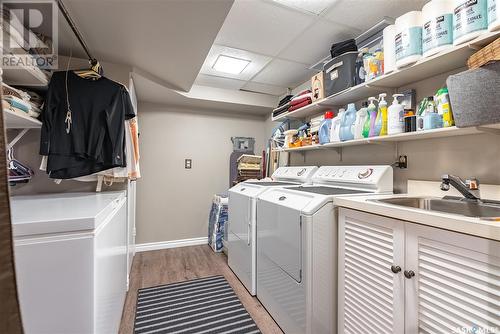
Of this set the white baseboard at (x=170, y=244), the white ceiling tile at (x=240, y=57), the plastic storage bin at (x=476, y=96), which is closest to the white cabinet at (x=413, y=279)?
the plastic storage bin at (x=476, y=96)

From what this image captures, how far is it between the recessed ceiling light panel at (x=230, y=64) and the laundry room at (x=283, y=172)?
0.08ft

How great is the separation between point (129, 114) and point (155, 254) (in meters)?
2.20

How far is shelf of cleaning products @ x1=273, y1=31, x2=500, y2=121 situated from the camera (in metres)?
1.17

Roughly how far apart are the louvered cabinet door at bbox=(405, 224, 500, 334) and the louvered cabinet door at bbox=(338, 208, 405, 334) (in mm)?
50

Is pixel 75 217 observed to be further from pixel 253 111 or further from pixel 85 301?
pixel 253 111

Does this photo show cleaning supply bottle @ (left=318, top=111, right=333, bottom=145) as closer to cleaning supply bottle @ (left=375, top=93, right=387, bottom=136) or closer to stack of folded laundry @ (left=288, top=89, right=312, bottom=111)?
stack of folded laundry @ (left=288, top=89, right=312, bottom=111)

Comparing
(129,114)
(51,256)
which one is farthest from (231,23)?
(51,256)

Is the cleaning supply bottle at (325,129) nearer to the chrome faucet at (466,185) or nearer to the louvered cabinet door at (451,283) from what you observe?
the chrome faucet at (466,185)

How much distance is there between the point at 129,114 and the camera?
6.31ft

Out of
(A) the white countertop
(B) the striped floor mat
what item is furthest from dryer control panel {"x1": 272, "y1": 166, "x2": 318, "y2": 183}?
(B) the striped floor mat

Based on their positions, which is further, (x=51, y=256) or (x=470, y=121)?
(x=470, y=121)

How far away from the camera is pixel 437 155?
159 centimetres

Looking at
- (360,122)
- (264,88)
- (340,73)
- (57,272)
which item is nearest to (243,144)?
(264,88)

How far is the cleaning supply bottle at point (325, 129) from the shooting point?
2246 millimetres
